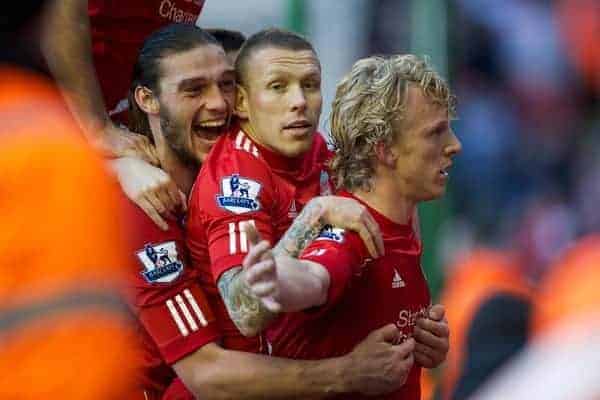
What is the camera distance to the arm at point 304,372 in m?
4.38

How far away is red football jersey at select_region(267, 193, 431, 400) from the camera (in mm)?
4320

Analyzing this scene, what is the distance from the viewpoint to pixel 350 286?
4.32 m

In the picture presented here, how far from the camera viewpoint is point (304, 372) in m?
4.43

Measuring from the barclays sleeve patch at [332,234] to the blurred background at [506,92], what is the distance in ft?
19.3

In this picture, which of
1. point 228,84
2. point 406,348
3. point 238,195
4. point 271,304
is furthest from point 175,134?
point 271,304

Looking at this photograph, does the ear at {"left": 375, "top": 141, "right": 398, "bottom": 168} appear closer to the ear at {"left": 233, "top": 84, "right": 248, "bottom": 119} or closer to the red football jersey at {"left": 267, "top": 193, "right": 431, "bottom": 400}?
the red football jersey at {"left": 267, "top": 193, "right": 431, "bottom": 400}

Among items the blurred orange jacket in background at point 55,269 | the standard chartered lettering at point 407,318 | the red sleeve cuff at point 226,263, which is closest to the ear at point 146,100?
the red sleeve cuff at point 226,263

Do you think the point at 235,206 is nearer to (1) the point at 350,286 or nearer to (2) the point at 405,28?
(1) the point at 350,286

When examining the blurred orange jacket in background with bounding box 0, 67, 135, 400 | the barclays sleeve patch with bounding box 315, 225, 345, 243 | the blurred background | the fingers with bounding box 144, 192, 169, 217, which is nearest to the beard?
the fingers with bounding box 144, 192, 169, 217

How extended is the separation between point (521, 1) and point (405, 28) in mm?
892

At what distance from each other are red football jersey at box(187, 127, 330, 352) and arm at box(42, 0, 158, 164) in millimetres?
337

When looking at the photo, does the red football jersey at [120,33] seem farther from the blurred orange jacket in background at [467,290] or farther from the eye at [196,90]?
the blurred orange jacket in background at [467,290]

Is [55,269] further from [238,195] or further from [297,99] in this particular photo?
[297,99]

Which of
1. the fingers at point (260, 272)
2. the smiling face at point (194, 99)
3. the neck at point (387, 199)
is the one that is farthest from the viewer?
the smiling face at point (194, 99)
